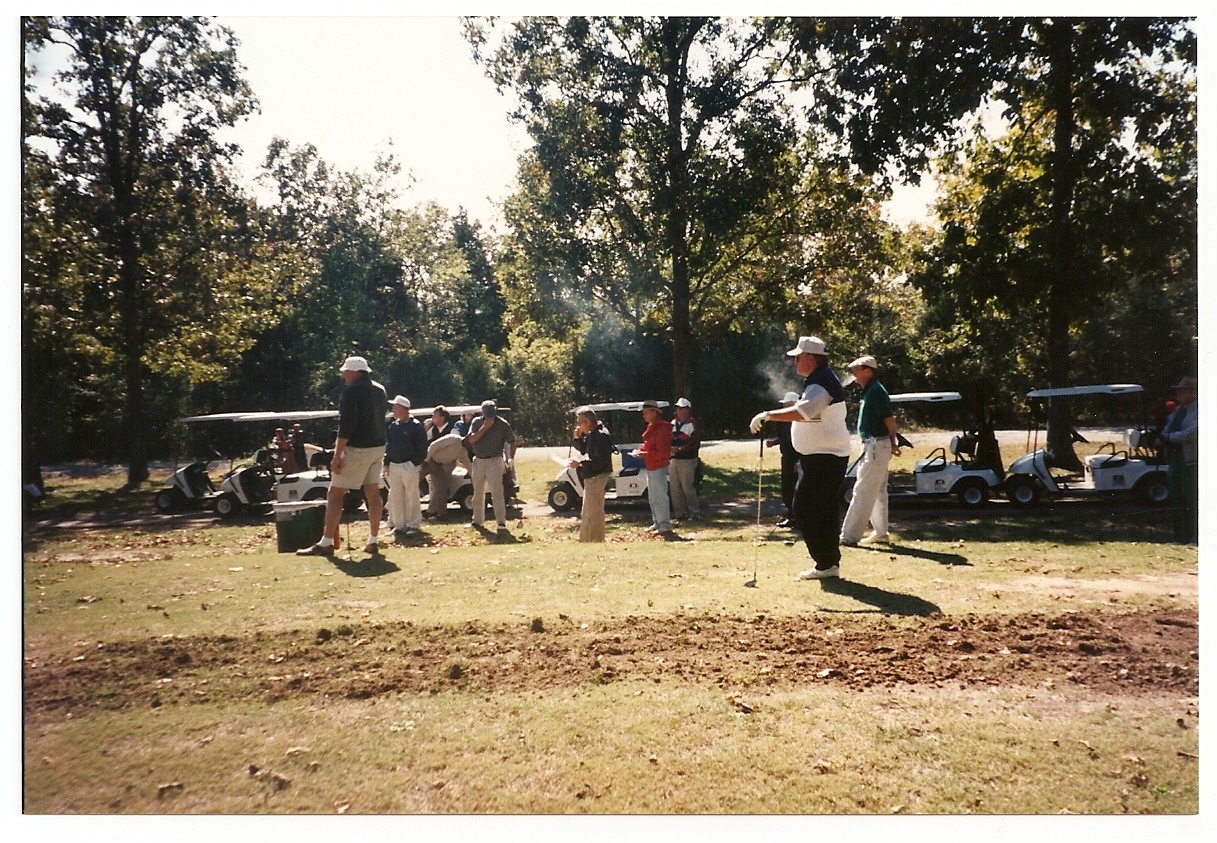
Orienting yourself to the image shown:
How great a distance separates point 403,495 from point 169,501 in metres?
2.62

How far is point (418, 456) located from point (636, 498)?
4040mm

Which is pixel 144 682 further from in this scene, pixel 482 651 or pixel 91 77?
pixel 91 77

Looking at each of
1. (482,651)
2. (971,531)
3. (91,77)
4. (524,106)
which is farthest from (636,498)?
(91,77)

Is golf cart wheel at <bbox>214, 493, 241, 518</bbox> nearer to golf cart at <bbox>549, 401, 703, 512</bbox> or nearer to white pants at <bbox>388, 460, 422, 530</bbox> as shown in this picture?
white pants at <bbox>388, 460, 422, 530</bbox>

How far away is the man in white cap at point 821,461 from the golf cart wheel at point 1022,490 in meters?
5.77

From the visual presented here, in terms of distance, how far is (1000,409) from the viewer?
880 cm

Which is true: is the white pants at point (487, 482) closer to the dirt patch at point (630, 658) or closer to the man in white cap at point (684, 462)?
the man in white cap at point (684, 462)

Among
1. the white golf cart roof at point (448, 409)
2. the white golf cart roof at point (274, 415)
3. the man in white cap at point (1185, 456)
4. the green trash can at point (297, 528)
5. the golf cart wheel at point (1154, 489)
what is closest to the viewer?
the man in white cap at point (1185, 456)

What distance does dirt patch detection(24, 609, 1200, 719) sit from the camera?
4.54m

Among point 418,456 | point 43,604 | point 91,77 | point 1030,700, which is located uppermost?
point 91,77

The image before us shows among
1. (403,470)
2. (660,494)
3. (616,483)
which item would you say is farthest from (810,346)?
(616,483)

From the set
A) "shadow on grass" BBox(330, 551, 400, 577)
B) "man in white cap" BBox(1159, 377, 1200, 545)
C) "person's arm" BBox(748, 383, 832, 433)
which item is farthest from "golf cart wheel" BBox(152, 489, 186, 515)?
"man in white cap" BBox(1159, 377, 1200, 545)

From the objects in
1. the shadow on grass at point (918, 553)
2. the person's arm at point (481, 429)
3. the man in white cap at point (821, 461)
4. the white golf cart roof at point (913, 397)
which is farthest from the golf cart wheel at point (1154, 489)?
the person's arm at point (481, 429)

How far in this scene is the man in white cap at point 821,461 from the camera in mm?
6273
